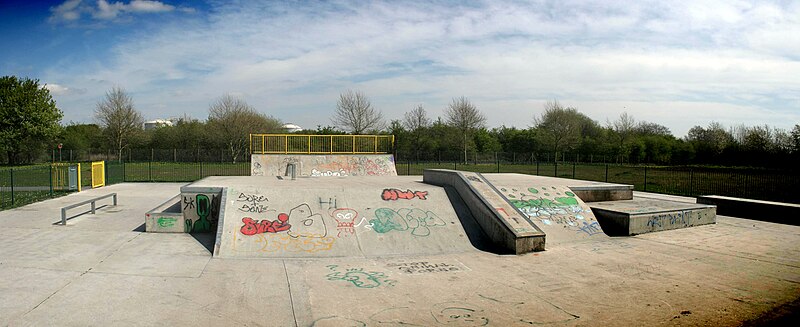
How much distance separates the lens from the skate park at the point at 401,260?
6.68 meters

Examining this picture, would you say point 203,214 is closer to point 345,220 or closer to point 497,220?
point 345,220

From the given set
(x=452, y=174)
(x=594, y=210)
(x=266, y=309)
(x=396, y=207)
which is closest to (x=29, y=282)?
(x=266, y=309)

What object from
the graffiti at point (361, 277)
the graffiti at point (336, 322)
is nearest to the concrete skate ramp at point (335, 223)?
the graffiti at point (361, 277)

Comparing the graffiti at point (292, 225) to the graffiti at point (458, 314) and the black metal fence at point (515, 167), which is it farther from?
the black metal fence at point (515, 167)

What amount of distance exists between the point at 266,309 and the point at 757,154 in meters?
43.7

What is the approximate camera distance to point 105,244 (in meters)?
10.8

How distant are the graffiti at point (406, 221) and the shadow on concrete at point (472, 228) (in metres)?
0.69

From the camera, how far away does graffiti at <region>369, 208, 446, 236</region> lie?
11.5 m

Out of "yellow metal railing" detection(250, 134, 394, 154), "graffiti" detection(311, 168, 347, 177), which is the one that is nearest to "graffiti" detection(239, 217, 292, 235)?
"graffiti" detection(311, 168, 347, 177)

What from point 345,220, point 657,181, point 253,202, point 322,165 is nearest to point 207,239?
point 253,202

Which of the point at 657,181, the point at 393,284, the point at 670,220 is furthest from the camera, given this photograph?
the point at 657,181

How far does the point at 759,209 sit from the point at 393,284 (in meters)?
15.0

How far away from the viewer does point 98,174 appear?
2373cm

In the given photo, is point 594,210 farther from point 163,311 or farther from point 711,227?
point 163,311
